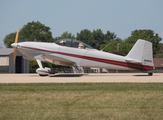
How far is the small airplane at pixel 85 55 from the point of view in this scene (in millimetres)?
16156

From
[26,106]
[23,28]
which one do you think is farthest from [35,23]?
[26,106]

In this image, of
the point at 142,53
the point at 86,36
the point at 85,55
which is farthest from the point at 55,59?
the point at 86,36

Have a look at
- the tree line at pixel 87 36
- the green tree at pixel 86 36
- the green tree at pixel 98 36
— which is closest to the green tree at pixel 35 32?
the tree line at pixel 87 36

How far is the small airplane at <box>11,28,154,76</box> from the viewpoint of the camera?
53.0 feet

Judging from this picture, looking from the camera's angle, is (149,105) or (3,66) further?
(3,66)

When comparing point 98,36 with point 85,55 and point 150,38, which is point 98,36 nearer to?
point 150,38

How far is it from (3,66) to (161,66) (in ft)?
115

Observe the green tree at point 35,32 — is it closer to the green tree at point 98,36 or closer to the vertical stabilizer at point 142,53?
the green tree at point 98,36

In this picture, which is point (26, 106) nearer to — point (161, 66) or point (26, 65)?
point (26, 65)

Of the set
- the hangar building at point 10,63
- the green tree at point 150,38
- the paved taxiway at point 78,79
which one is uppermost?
the green tree at point 150,38

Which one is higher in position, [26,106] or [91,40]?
[91,40]

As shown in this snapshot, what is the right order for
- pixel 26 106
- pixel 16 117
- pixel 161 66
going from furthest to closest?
pixel 161 66 < pixel 26 106 < pixel 16 117

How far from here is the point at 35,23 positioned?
277 feet

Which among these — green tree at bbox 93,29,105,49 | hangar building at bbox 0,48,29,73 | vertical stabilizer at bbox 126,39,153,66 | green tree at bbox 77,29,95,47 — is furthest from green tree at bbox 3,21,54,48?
vertical stabilizer at bbox 126,39,153,66
